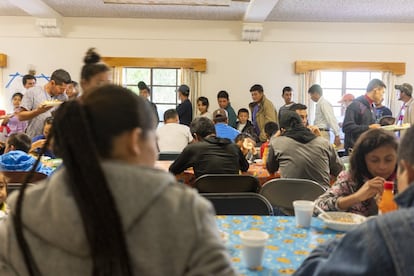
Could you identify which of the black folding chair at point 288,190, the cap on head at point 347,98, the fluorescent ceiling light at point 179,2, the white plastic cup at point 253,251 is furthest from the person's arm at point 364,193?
the cap on head at point 347,98

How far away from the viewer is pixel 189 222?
736 mm

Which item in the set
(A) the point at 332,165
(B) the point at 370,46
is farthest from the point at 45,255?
(B) the point at 370,46

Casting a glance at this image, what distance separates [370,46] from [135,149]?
25.3 feet

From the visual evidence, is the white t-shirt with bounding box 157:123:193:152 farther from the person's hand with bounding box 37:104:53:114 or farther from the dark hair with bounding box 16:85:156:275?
the dark hair with bounding box 16:85:156:275

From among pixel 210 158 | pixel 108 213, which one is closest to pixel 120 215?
pixel 108 213

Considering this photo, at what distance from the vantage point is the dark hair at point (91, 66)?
1.31 m

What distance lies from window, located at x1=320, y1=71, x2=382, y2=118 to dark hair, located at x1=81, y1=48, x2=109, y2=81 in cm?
682

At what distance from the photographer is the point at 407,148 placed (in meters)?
0.93

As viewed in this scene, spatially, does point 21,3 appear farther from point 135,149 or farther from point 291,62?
point 135,149

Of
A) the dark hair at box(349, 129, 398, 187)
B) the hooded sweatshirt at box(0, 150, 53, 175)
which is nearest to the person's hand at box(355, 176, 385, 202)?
the dark hair at box(349, 129, 398, 187)

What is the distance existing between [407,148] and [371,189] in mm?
900

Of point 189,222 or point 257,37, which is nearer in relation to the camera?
point 189,222

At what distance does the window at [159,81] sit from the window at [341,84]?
2.80 metres

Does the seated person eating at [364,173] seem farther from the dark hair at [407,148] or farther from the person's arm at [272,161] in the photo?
the person's arm at [272,161]
